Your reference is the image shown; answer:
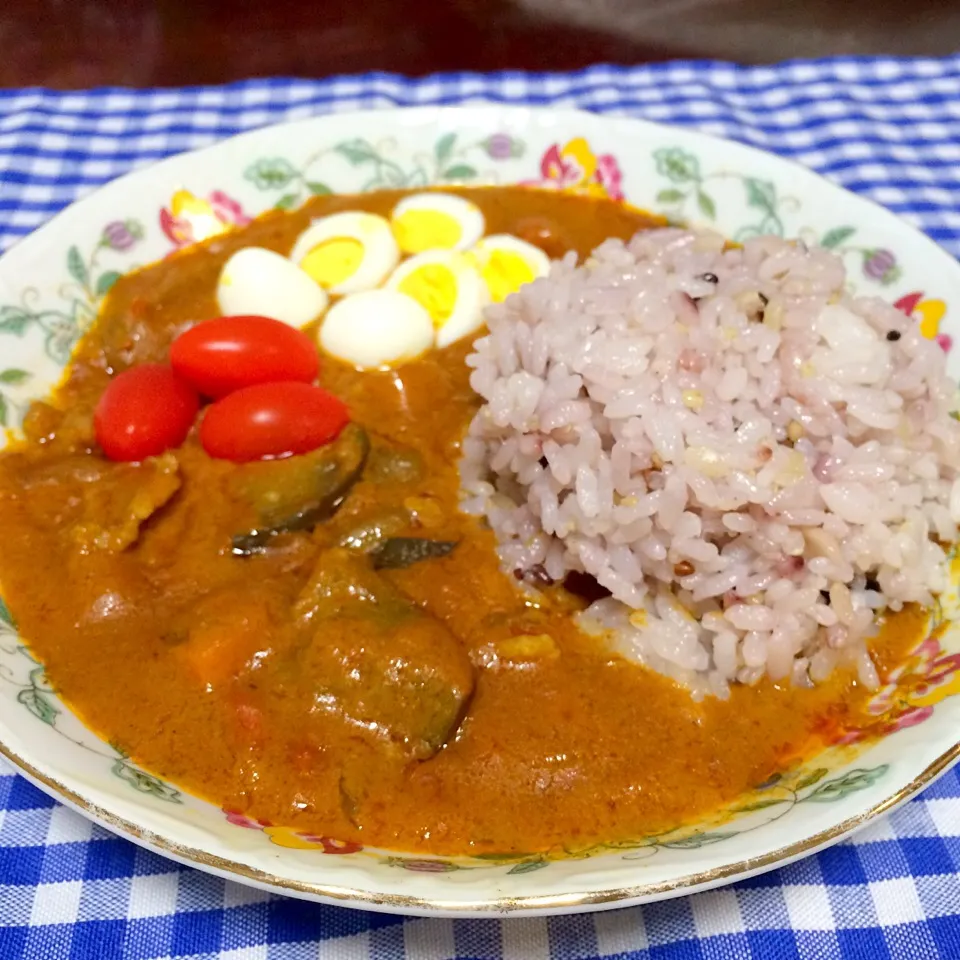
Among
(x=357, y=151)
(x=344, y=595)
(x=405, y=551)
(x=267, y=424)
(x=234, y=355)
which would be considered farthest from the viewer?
(x=357, y=151)

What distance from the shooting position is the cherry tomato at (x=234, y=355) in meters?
2.77

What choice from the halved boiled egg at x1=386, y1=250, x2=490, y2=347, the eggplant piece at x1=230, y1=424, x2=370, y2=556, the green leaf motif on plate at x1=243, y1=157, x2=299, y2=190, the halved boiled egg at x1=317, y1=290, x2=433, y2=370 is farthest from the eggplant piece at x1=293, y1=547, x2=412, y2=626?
the green leaf motif on plate at x1=243, y1=157, x2=299, y2=190

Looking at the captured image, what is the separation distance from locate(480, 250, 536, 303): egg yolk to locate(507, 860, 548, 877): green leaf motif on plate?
2.06 meters

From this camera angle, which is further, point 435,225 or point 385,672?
point 435,225

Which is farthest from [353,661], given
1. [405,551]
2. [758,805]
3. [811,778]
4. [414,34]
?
[414,34]

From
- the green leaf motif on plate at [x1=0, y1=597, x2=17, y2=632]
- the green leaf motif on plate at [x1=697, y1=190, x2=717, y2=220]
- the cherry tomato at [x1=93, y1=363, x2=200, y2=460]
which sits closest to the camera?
the green leaf motif on plate at [x1=0, y1=597, x2=17, y2=632]

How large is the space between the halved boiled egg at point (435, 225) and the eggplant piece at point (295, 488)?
1141mm

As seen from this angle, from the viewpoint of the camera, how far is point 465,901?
166cm

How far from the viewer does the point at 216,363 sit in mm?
2764

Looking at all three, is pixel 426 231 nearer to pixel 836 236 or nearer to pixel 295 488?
pixel 295 488

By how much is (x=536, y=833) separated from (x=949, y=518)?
1.41 meters

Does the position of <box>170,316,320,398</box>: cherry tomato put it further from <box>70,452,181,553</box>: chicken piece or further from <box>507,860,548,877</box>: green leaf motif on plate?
<box>507,860,548,877</box>: green leaf motif on plate

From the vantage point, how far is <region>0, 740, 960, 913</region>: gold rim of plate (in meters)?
1.66

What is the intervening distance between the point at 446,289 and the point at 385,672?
1.63m
